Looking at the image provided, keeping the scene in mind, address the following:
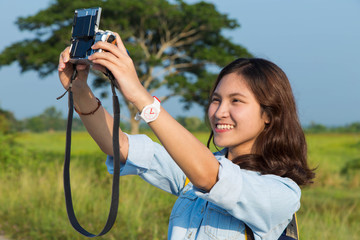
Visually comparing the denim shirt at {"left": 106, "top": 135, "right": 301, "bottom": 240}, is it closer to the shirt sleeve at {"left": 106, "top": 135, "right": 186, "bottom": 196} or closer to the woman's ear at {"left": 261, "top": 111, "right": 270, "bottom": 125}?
the shirt sleeve at {"left": 106, "top": 135, "right": 186, "bottom": 196}

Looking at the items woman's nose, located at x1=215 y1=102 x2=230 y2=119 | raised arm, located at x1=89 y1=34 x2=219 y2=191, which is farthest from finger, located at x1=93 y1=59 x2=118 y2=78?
woman's nose, located at x1=215 y1=102 x2=230 y2=119

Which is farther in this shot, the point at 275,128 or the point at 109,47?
the point at 275,128

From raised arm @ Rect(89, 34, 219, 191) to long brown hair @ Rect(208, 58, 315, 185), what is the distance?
0.43 meters

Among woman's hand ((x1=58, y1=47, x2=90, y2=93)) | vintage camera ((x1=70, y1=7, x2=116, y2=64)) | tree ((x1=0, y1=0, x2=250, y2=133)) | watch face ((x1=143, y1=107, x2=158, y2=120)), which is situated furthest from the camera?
tree ((x1=0, y1=0, x2=250, y2=133))

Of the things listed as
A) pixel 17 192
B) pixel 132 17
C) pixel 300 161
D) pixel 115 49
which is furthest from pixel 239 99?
pixel 132 17

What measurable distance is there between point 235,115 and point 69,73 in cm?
66

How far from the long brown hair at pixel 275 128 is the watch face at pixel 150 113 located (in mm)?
559

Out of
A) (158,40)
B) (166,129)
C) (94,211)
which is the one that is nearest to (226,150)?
(166,129)

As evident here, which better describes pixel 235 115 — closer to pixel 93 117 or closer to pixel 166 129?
pixel 166 129

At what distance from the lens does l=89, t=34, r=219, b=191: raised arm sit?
4.02 feet

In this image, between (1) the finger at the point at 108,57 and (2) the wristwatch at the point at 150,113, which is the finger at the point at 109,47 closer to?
(1) the finger at the point at 108,57

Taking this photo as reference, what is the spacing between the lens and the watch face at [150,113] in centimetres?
122

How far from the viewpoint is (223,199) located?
129 cm

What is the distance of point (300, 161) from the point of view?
1807 mm
